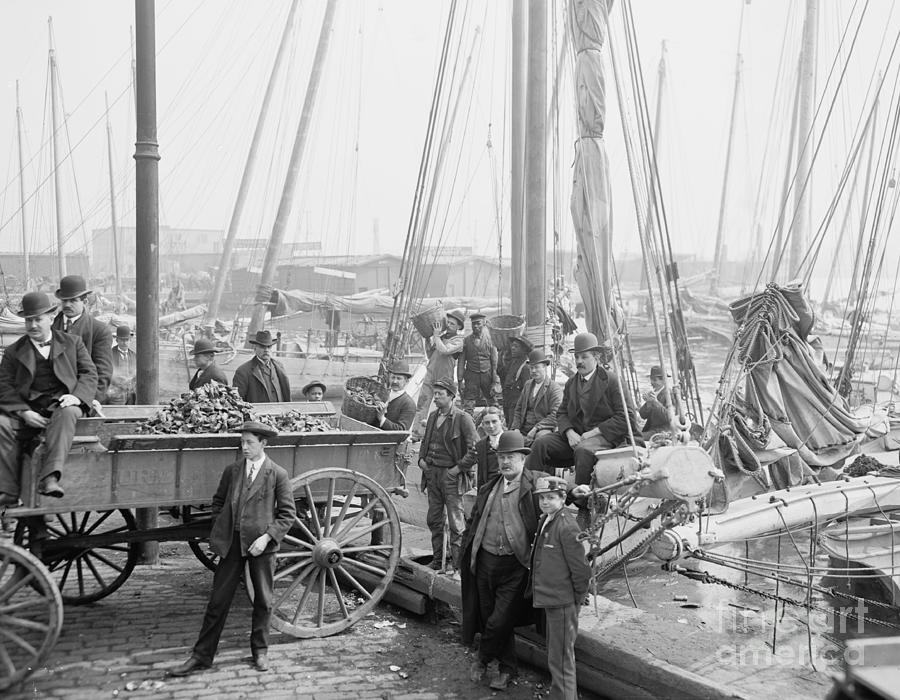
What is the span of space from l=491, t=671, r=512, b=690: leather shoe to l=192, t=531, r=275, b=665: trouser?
162 centimetres

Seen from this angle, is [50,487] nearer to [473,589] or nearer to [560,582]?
[473,589]

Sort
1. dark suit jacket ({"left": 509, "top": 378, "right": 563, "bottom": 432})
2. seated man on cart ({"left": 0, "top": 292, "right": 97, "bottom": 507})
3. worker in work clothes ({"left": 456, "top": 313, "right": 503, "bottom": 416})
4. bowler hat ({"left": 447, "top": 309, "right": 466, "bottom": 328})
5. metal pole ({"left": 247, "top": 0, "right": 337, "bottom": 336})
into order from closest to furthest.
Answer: seated man on cart ({"left": 0, "top": 292, "right": 97, "bottom": 507})
dark suit jacket ({"left": 509, "top": 378, "right": 563, "bottom": 432})
worker in work clothes ({"left": 456, "top": 313, "right": 503, "bottom": 416})
bowler hat ({"left": 447, "top": 309, "right": 466, "bottom": 328})
metal pole ({"left": 247, "top": 0, "right": 337, "bottom": 336})

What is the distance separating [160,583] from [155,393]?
5.84 feet

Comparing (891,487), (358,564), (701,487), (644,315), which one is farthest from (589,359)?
(644,315)

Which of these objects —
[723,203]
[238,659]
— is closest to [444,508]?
[238,659]

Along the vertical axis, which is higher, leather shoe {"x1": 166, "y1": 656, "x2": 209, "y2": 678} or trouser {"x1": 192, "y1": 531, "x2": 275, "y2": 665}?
trouser {"x1": 192, "y1": 531, "x2": 275, "y2": 665}

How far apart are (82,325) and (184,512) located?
69.3 inches

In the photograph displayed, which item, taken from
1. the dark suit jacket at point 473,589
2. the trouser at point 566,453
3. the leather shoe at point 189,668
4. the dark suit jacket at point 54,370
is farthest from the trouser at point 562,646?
the dark suit jacket at point 54,370

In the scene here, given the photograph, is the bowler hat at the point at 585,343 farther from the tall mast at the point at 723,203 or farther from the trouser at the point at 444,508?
the tall mast at the point at 723,203

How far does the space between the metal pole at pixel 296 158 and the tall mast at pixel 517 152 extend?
668 cm

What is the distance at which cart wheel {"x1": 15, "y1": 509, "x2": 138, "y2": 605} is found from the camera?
19.4 feet

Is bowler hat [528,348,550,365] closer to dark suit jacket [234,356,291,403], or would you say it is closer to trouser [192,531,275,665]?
dark suit jacket [234,356,291,403]

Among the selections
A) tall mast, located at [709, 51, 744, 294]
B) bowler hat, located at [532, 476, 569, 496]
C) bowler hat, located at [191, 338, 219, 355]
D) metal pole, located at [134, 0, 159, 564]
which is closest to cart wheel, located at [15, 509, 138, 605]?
metal pole, located at [134, 0, 159, 564]

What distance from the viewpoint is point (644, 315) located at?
132 feet
